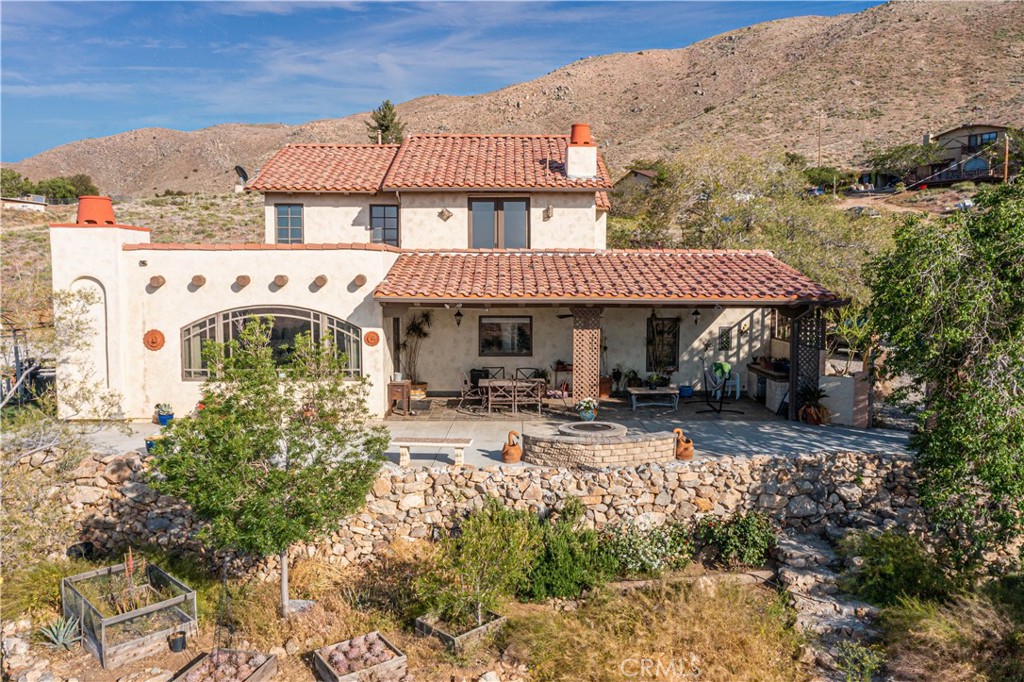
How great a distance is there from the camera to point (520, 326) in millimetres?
19922

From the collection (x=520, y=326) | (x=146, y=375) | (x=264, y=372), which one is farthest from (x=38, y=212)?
(x=264, y=372)

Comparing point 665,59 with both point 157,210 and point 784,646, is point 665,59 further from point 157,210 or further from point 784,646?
point 784,646

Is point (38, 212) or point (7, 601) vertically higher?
point (38, 212)

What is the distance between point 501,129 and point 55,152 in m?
70.2

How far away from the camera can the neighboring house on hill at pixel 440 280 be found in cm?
1606

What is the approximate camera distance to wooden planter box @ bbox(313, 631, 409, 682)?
31.0 feet

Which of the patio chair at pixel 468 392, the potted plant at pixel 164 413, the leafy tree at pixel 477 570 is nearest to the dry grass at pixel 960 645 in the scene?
the leafy tree at pixel 477 570

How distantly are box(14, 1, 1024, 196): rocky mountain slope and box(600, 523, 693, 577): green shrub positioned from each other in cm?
3998

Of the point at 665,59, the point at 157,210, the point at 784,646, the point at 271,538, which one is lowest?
the point at 784,646

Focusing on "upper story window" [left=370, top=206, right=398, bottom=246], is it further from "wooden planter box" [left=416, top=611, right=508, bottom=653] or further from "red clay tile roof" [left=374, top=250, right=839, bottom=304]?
"wooden planter box" [left=416, top=611, right=508, bottom=653]

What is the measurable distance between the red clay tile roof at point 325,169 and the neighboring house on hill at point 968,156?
43.4 metres

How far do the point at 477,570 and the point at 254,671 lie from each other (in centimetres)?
358

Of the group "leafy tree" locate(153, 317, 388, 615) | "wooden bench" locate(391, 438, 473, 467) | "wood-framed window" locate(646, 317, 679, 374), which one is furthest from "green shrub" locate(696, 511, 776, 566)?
"wood-framed window" locate(646, 317, 679, 374)

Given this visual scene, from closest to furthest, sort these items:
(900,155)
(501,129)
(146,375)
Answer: (146,375), (900,155), (501,129)
